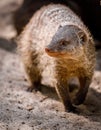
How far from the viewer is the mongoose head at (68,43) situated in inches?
95.3

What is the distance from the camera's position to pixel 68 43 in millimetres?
2529

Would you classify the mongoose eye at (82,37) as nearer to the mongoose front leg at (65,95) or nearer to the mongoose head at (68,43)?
the mongoose head at (68,43)

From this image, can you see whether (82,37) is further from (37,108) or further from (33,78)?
(33,78)

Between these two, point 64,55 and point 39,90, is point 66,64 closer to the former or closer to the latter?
point 64,55

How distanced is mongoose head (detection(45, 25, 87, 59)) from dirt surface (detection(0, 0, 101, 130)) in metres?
0.45

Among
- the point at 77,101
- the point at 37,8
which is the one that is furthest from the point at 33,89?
the point at 37,8

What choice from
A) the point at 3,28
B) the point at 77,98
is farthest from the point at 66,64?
the point at 3,28

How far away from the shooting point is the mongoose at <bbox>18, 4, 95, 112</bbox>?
2.54 m

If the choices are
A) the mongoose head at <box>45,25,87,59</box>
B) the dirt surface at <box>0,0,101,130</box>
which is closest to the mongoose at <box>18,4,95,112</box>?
the mongoose head at <box>45,25,87,59</box>

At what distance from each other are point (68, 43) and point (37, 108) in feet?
2.00

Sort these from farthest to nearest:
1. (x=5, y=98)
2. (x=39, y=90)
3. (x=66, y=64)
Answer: (x=39, y=90), (x=5, y=98), (x=66, y=64)

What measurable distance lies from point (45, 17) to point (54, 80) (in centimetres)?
62

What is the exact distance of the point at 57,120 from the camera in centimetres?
260

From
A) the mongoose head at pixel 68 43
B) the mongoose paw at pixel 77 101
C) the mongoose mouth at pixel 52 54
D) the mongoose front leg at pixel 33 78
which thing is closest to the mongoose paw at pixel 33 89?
the mongoose front leg at pixel 33 78
